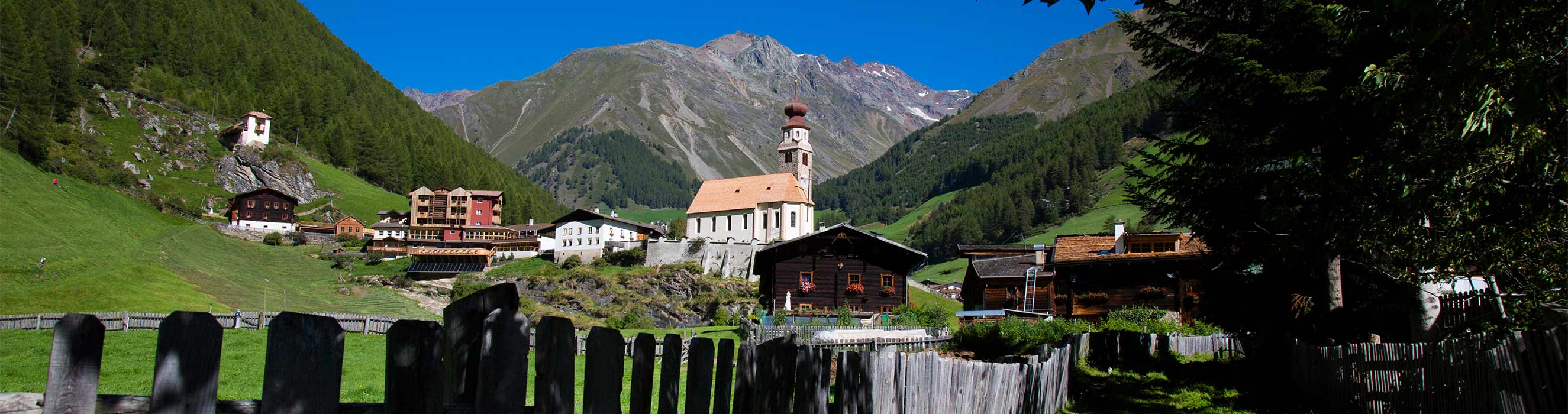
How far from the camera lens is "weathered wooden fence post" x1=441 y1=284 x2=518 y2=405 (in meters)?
3.23

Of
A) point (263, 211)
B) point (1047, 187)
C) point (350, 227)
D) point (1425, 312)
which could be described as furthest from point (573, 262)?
point (1047, 187)

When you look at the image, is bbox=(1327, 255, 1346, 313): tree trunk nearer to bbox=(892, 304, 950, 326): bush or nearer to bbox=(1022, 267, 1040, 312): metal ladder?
bbox=(892, 304, 950, 326): bush

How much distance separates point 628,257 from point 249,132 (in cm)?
7897

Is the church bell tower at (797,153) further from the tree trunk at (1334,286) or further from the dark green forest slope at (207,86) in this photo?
the tree trunk at (1334,286)

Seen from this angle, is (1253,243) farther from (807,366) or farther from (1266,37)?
(807,366)

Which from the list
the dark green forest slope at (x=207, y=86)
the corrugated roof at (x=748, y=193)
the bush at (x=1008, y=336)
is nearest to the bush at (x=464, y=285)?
the corrugated roof at (x=748, y=193)

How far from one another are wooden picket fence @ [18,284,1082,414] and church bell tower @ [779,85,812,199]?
3540 inches

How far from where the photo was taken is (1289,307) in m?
20.7

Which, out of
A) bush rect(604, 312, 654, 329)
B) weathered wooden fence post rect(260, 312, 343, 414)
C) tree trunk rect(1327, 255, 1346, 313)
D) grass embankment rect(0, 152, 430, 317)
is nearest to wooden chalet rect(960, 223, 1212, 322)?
bush rect(604, 312, 654, 329)

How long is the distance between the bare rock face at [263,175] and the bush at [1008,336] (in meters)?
109

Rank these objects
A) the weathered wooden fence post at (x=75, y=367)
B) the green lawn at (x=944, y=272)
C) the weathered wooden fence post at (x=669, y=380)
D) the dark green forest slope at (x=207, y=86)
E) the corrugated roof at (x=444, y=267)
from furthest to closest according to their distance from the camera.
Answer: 1. the green lawn at (x=944, y=272)
2. the dark green forest slope at (x=207, y=86)
3. the corrugated roof at (x=444, y=267)
4. the weathered wooden fence post at (x=669, y=380)
5. the weathered wooden fence post at (x=75, y=367)

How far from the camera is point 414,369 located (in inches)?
120

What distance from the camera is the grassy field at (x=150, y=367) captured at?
13.1m

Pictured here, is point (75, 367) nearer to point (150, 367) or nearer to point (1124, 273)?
point (150, 367)
